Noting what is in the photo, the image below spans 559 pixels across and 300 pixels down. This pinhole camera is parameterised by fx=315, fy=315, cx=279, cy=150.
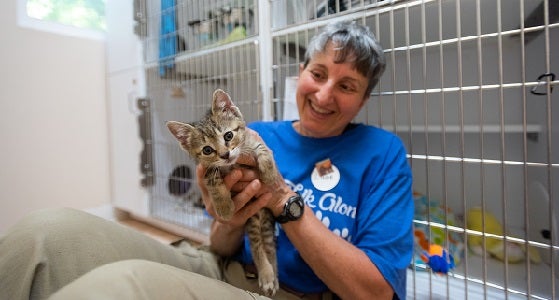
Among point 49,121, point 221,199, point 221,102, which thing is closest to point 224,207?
point 221,199

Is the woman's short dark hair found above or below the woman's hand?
above

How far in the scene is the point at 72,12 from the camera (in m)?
1.88

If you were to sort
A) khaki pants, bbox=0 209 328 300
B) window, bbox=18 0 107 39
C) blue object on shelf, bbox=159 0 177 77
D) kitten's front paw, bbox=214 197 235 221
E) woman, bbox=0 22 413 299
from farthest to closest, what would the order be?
window, bbox=18 0 107 39 < blue object on shelf, bbox=159 0 177 77 < kitten's front paw, bbox=214 197 235 221 < woman, bbox=0 22 413 299 < khaki pants, bbox=0 209 328 300

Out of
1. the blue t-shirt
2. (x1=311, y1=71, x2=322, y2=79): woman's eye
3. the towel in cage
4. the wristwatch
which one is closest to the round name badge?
the blue t-shirt

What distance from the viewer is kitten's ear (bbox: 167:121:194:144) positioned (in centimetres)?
72

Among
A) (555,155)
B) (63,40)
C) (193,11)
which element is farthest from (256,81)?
(63,40)

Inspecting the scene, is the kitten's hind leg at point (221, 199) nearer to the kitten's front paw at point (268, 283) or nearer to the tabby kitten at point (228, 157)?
the tabby kitten at point (228, 157)

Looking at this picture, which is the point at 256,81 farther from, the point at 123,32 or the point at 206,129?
the point at 123,32

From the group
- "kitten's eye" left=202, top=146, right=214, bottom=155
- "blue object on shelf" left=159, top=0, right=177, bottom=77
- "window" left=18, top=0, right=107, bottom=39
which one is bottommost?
"kitten's eye" left=202, top=146, right=214, bottom=155

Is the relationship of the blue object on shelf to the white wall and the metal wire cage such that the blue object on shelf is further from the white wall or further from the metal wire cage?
the white wall

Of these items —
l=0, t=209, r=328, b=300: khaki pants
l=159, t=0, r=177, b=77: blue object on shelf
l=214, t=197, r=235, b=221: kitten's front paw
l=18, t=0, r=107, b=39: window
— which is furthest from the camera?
l=18, t=0, r=107, b=39: window

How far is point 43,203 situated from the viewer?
1759 mm

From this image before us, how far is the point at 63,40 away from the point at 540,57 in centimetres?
221

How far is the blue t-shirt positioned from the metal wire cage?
0.60 ft
